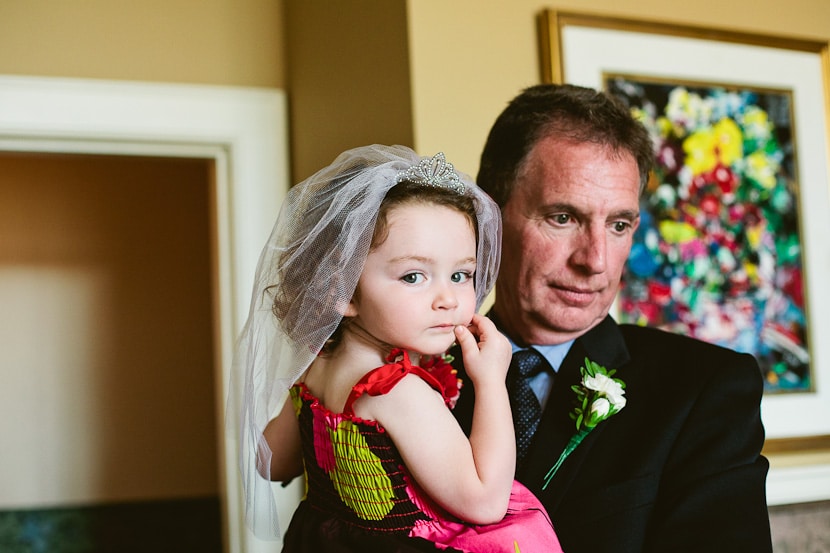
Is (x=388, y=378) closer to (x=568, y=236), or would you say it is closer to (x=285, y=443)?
(x=285, y=443)

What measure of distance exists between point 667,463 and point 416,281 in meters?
0.57

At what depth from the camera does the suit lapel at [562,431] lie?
1.53 m

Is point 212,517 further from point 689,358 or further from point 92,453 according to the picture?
point 689,358

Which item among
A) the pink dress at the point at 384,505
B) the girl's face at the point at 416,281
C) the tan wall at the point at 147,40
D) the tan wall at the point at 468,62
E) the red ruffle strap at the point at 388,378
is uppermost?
the tan wall at the point at 147,40

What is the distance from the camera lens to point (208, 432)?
5254mm

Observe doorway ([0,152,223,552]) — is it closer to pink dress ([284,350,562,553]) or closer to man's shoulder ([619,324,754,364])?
man's shoulder ([619,324,754,364])

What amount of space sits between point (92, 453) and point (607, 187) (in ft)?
14.0

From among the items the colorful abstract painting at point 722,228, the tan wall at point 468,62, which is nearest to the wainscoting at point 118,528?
the colorful abstract painting at point 722,228

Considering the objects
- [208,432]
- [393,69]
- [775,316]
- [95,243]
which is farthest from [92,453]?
[775,316]

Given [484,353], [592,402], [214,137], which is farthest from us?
[214,137]

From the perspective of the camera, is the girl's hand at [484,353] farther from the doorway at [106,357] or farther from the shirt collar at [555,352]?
the doorway at [106,357]

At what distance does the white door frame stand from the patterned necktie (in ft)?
5.60

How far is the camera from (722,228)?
2820 mm

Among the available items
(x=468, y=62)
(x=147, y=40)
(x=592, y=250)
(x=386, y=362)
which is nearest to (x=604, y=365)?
(x=592, y=250)
